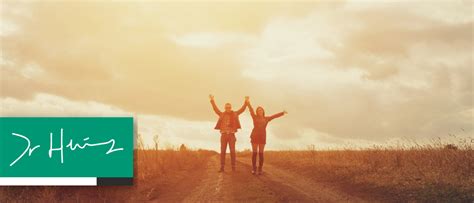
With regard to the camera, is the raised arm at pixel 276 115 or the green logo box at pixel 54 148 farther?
the raised arm at pixel 276 115

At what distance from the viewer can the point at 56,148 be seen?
16188 millimetres

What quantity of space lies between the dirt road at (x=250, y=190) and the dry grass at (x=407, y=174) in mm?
1266

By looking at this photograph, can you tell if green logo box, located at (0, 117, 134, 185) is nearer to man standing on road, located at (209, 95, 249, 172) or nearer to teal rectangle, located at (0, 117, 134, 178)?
teal rectangle, located at (0, 117, 134, 178)

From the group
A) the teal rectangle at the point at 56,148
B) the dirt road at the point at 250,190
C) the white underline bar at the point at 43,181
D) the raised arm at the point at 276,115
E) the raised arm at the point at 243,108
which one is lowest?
the dirt road at the point at 250,190

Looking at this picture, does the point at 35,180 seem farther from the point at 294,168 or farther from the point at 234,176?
the point at 294,168

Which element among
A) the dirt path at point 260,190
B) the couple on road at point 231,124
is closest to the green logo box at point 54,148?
the dirt path at point 260,190

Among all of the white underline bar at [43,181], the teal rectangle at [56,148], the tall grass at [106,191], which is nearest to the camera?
the tall grass at [106,191]

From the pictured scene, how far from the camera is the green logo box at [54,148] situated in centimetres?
1606

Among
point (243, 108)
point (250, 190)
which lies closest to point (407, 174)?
point (250, 190)

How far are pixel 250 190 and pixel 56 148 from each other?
261 inches

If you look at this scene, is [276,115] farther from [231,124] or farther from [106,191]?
[106,191]

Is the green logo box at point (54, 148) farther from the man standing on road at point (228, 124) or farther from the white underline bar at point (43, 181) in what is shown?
the man standing on road at point (228, 124)

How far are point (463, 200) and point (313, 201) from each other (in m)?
4.33

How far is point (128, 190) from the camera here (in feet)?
55.3
